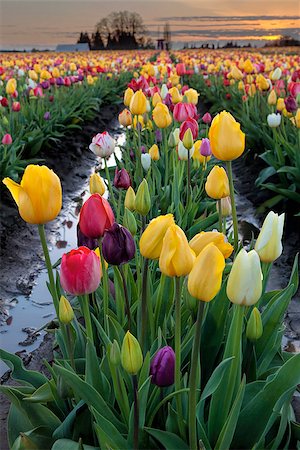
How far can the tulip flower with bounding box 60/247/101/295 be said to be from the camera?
1524mm

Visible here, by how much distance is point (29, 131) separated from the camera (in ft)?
22.3

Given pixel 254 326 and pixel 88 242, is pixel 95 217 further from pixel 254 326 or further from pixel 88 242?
pixel 254 326

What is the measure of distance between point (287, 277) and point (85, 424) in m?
2.52

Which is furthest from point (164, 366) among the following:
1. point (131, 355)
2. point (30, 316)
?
point (30, 316)

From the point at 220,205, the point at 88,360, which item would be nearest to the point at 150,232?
the point at 88,360

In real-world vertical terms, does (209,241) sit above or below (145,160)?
above

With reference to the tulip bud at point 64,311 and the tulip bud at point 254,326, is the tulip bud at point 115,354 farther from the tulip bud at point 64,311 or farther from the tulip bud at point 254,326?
the tulip bud at point 254,326

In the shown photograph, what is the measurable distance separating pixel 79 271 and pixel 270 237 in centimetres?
52

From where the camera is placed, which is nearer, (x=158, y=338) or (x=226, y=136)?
(x=158, y=338)

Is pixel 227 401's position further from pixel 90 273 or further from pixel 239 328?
pixel 90 273

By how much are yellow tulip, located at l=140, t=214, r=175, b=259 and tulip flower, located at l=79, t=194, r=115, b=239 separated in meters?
0.21

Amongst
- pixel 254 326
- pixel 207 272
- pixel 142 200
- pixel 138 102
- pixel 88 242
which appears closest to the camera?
pixel 207 272

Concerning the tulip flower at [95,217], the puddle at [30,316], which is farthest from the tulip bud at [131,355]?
the puddle at [30,316]

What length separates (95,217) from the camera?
5.37ft
